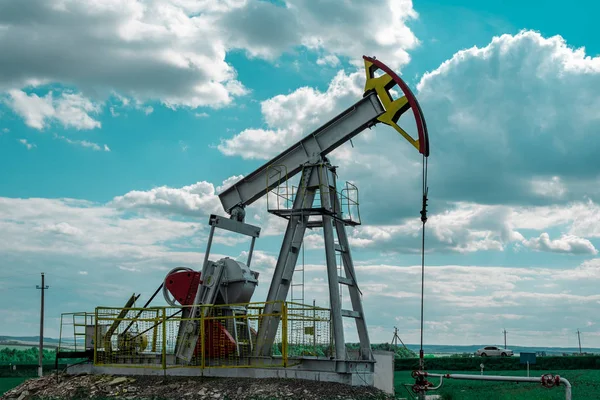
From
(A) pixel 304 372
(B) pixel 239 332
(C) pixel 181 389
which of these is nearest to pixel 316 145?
(B) pixel 239 332

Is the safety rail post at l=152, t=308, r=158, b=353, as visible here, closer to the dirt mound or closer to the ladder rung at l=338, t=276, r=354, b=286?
the dirt mound

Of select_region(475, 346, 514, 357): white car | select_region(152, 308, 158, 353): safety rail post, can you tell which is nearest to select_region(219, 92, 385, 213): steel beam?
select_region(152, 308, 158, 353): safety rail post

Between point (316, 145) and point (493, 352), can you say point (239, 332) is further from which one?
point (493, 352)

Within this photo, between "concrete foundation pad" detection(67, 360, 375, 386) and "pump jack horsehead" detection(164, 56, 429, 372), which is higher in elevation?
"pump jack horsehead" detection(164, 56, 429, 372)

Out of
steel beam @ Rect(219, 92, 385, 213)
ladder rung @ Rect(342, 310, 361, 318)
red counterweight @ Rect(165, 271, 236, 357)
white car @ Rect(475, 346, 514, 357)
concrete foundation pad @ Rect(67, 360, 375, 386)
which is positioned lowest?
white car @ Rect(475, 346, 514, 357)

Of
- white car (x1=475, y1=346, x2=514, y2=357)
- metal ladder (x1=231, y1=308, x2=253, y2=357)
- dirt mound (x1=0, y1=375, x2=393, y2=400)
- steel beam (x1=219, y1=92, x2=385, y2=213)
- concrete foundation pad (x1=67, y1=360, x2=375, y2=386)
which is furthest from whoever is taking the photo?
white car (x1=475, y1=346, x2=514, y2=357)

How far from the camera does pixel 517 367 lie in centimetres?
3666

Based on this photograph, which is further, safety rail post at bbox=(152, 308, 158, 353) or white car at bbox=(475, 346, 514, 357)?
white car at bbox=(475, 346, 514, 357)

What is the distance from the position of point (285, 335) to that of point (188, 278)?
365cm

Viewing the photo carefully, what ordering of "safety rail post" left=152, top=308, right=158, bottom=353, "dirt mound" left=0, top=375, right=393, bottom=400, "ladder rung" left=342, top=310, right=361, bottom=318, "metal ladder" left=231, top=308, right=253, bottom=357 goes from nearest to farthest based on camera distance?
1. "dirt mound" left=0, top=375, right=393, bottom=400
2. "ladder rung" left=342, top=310, right=361, bottom=318
3. "metal ladder" left=231, top=308, right=253, bottom=357
4. "safety rail post" left=152, top=308, right=158, bottom=353

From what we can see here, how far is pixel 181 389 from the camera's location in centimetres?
1398

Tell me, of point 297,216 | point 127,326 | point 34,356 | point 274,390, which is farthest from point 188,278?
point 34,356

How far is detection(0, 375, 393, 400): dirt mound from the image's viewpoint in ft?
42.6

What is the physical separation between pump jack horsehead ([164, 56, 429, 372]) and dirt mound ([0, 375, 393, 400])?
95cm
